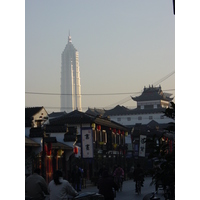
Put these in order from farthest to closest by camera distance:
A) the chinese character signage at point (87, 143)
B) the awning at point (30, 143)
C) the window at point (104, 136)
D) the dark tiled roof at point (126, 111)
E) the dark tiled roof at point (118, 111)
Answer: the dark tiled roof at point (126, 111) < the dark tiled roof at point (118, 111) < the window at point (104, 136) < the chinese character signage at point (87, 143) < the awning at point (30, 143)

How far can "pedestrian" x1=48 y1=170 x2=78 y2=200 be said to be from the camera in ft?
26.7

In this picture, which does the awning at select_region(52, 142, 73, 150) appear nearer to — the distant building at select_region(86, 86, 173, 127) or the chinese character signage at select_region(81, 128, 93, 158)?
the chinese character signage at select_region(81, 128, 93, 158)

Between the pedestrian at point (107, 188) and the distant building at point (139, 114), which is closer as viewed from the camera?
the pedestrian at point (107, 188)

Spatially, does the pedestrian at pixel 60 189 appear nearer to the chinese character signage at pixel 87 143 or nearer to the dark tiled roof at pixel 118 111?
the chinese character signage at pixel 87 143

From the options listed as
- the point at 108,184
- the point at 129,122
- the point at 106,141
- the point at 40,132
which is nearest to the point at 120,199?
the point at 40,132

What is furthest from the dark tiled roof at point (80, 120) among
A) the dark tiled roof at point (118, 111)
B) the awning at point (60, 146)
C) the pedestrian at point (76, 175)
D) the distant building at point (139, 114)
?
the dark tiled roof at point (118, 111)

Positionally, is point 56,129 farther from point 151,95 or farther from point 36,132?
point 151,95

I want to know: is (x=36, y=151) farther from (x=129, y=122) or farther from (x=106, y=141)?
(x=129, y=122)

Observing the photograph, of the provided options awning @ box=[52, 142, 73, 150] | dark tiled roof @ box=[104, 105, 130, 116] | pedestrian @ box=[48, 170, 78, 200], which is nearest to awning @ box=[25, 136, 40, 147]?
awning @ box=[52, 142, 73, 150]

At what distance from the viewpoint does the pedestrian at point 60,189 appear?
Answer: 813 cm

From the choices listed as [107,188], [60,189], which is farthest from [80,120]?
[60,189]

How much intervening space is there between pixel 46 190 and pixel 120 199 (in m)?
10.4

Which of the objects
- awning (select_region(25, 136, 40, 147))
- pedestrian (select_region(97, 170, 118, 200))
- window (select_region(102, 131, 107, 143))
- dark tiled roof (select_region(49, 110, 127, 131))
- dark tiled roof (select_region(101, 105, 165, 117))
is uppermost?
dark tiled roof (select_region(101, 105, 165, 117))
